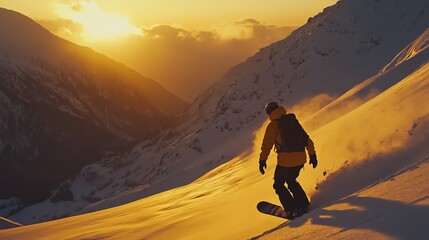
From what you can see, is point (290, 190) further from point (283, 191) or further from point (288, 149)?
point (288, 149)

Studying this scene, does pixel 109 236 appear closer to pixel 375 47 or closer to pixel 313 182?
pixel 313 182

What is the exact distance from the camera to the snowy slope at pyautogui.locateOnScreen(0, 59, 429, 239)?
17.5 ft

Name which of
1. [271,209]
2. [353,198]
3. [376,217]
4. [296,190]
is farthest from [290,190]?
[376,217]

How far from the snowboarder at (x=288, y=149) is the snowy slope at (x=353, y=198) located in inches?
11.8

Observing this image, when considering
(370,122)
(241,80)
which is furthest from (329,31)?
(370,122)

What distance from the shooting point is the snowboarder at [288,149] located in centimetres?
732

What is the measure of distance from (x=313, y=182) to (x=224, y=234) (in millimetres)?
1966

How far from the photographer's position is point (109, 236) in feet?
33.7

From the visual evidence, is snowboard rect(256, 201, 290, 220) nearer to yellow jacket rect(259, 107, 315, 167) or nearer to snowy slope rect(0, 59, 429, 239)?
snowy slope rect(0, 59, 429, 239)

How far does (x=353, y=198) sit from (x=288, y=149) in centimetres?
124

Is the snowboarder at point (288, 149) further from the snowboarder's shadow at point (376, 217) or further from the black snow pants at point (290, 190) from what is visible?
the snowboarder's shadow at point (376, 217)

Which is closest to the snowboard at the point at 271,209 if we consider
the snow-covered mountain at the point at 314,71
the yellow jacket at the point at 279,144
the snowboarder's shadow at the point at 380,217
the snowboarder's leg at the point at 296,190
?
the snowboarder's leg at the point at 296,190

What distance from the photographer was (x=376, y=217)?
211 inches

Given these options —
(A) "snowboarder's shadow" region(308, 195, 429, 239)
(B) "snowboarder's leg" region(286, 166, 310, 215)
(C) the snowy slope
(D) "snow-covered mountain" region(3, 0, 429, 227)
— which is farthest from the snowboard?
(D) "snow-covered mountain" region(3, 0, 429, 227)
